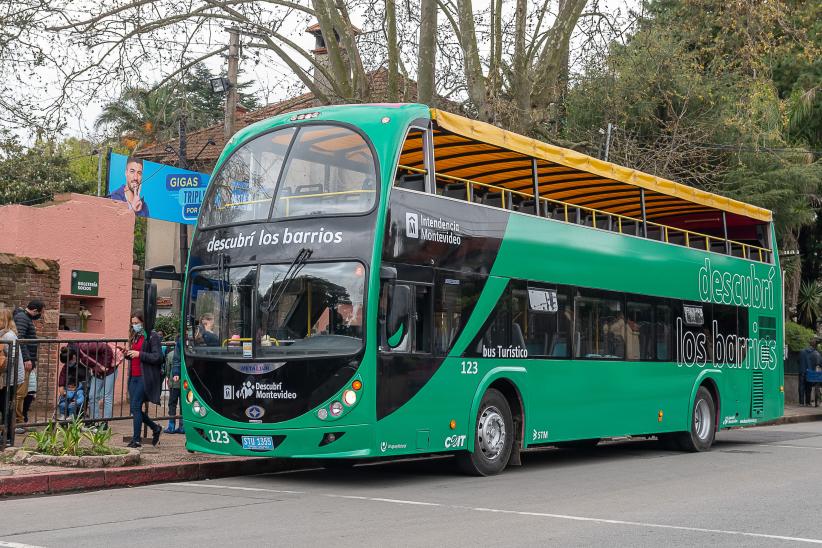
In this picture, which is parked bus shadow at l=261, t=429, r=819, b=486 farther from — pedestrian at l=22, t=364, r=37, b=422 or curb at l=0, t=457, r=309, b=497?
pedestrian at l=22, t=364, r=37, b=422

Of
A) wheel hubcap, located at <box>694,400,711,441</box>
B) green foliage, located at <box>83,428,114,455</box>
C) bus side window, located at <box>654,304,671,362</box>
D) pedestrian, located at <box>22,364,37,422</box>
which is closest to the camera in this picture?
green foliage, located at <box>83,428,114,455</box>

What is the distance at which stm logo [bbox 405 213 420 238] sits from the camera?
37.6 ft

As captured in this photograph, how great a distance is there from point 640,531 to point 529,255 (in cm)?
558

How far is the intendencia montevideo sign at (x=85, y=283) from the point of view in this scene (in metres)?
21.4

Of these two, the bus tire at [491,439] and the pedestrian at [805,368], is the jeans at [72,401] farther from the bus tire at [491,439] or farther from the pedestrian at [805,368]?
the pedestrian at [805,368]

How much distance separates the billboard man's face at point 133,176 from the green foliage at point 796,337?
69.4 feet

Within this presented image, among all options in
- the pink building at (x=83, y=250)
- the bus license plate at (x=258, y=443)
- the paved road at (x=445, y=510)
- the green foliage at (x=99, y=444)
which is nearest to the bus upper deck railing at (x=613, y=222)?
the bus license plate at (x=258, y=443)

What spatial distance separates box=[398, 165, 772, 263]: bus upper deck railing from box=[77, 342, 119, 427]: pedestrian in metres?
4.96

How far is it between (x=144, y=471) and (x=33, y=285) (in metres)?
8.04

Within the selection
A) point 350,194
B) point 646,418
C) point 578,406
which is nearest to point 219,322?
point 350,194

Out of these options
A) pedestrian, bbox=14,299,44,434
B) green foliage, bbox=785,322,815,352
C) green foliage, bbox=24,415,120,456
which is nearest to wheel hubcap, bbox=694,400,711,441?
green foliage, bbox=24,415,120,456

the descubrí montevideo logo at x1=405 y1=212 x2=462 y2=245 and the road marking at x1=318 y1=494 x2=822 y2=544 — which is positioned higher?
the descubrí montevideo logo at x1=405 y1=212 x2=462 y2=245

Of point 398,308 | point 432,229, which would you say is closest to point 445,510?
point 398,308

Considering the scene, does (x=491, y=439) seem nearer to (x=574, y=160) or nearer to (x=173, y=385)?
(x=574, y=160)
